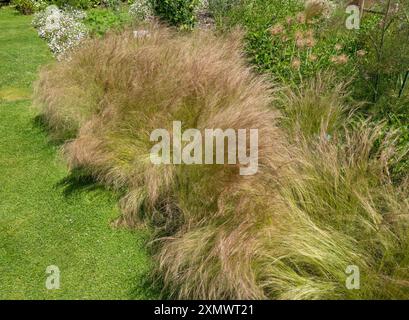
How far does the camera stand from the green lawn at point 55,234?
3232 mm

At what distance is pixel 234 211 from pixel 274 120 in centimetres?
140

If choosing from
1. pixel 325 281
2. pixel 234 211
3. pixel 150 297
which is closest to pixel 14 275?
pixel 150 297

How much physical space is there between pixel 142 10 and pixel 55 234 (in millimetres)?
5923

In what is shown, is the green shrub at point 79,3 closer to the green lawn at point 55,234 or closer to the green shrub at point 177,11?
the green shrub at point 177,11

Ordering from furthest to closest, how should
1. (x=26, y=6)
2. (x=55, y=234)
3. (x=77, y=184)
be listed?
1. (x=26, y=6)
2. (x=77, y=184)
3. (x=55, y=234)

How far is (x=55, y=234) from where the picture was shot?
12.3 ft

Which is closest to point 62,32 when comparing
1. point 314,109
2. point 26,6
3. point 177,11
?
point 177,11

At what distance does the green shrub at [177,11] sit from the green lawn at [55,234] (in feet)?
11.2
